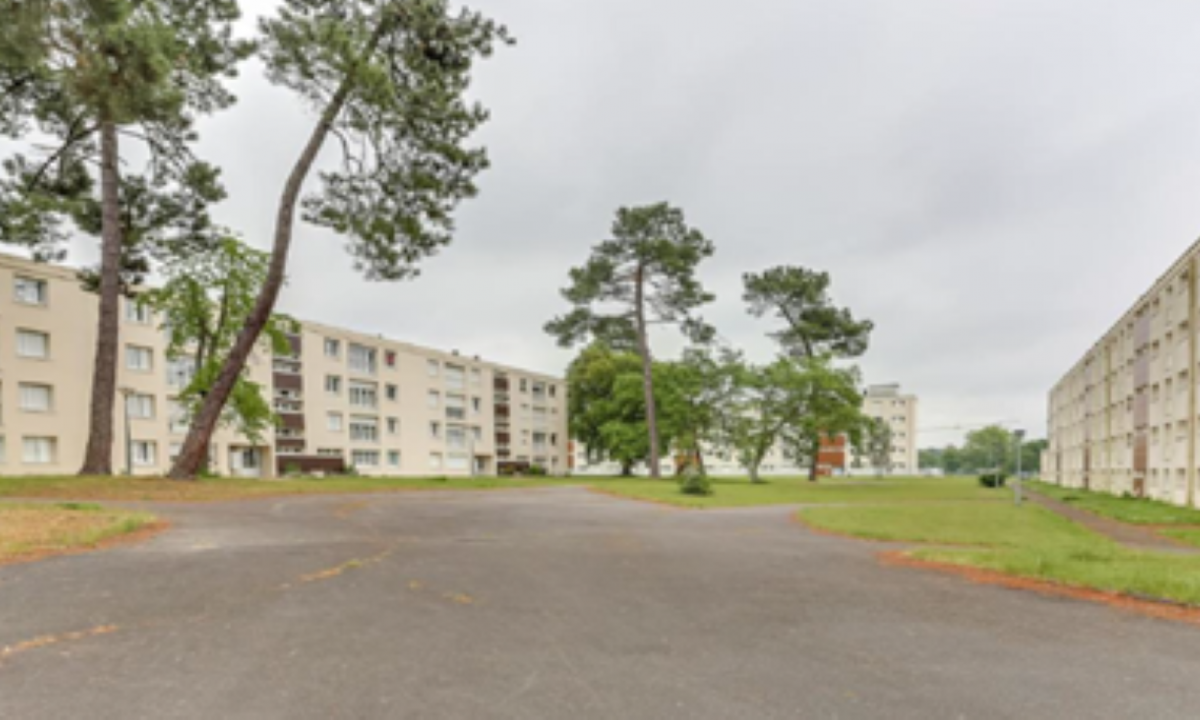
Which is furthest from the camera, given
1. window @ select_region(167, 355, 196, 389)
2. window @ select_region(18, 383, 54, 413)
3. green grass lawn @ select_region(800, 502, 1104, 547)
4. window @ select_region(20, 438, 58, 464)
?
window @ select_region(167, 355, 196, 389)

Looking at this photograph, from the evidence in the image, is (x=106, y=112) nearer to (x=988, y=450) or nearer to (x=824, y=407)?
(x=824, y=407)

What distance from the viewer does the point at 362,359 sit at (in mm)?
57750

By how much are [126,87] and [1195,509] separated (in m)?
36.5

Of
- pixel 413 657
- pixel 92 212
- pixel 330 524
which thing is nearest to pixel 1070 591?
pixel 413 657

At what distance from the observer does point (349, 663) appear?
16.5 feet

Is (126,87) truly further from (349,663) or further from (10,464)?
(10,464)

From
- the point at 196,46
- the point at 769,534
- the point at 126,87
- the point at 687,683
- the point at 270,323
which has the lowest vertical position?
A: the point at 769,534

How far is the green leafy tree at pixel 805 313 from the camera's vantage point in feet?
177

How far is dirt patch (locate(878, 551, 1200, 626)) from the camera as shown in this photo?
7.27 m

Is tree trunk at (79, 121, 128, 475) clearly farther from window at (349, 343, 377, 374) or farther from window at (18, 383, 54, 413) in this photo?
window at (349, 343, 377, 374)

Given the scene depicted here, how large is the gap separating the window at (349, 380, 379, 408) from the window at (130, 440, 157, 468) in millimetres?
16938

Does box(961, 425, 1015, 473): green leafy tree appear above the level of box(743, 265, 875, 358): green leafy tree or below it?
below

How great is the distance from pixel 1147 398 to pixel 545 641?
40903mm

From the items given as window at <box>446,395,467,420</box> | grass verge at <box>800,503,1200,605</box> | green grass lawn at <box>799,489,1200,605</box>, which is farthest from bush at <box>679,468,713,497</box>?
window at <box>446,395,467,420</box>
